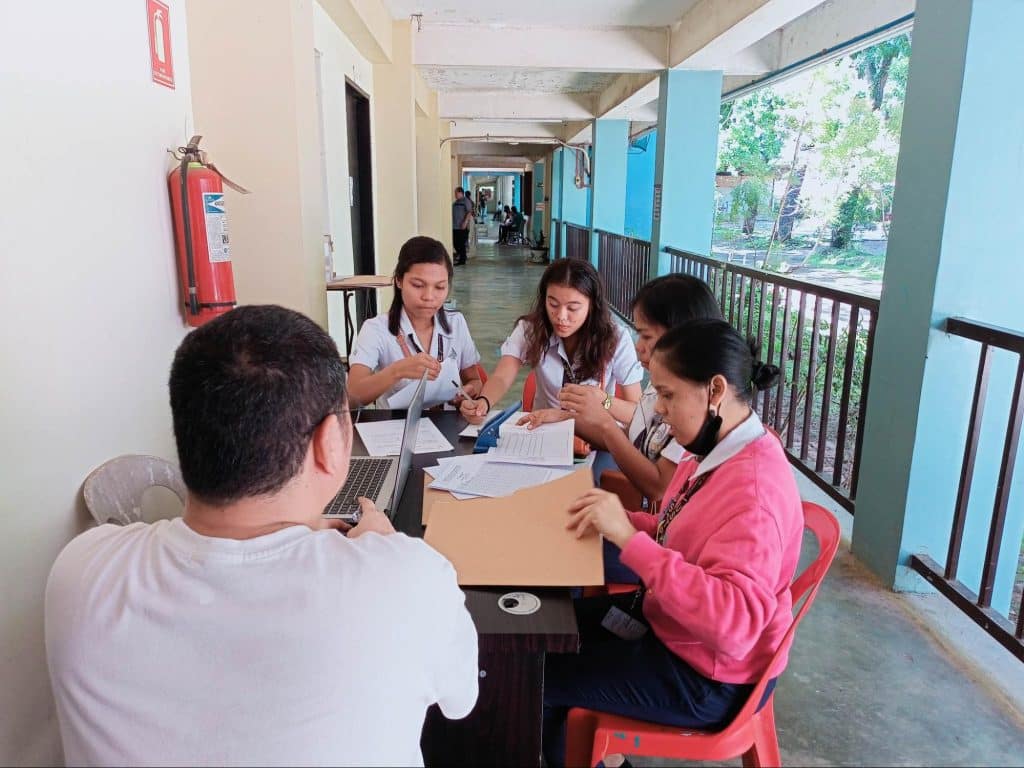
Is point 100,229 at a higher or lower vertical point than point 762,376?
higher

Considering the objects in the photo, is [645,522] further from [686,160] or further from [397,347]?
[686,160]

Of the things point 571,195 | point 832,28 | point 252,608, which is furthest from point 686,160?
point 571,195

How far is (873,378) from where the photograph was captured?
8.71 ft

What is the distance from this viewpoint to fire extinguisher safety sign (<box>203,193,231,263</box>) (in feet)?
7.30

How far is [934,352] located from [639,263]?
16.8 ft

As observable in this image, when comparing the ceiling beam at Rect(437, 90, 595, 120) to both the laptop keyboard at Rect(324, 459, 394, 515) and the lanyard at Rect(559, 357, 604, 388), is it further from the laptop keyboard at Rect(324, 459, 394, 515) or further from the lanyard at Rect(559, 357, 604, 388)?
the laptop keyboard at Rect(324, 459, 394, 515)

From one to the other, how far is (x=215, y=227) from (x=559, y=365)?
1.20 meters

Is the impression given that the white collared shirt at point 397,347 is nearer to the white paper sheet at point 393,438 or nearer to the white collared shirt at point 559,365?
the white collared shirt at point 559,365

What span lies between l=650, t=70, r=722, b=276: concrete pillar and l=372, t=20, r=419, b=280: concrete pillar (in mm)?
2138

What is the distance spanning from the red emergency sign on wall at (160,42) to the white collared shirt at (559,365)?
1.35 meters

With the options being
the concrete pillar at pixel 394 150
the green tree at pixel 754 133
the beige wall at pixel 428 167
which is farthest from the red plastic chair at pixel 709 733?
the beige wall at pixel 428 167

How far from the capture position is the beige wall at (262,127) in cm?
268

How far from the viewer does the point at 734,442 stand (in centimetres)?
129

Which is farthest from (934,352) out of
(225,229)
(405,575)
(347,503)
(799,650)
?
(225,229)
